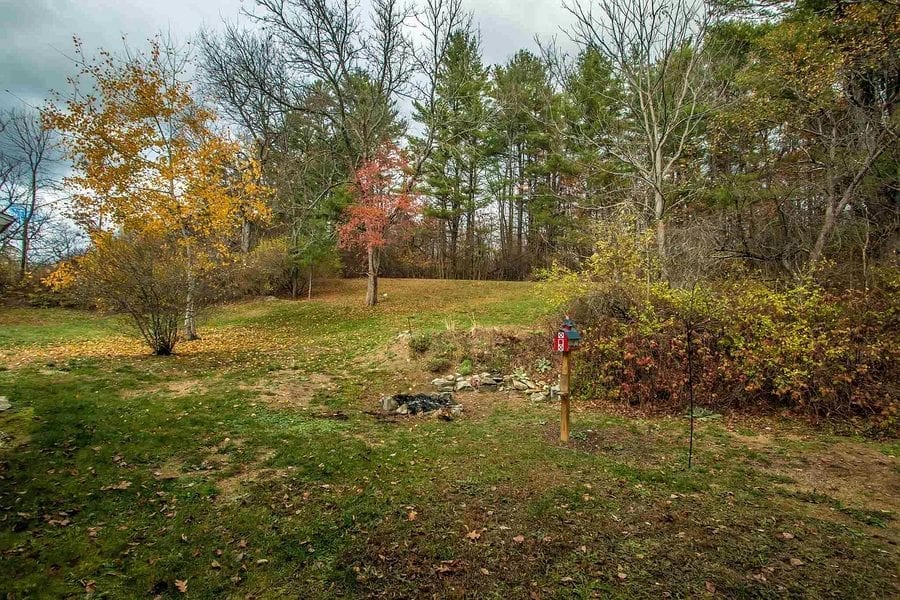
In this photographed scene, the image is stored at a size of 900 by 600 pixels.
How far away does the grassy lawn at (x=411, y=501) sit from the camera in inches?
96.6

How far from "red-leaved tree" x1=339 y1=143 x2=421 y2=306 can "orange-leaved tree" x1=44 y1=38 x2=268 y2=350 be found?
15.2 feet

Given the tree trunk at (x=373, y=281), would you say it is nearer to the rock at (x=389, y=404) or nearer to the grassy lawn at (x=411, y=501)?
the grassy lawn at (x=411, y=501)

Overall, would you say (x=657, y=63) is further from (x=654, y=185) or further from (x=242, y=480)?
(x=242, y=480)

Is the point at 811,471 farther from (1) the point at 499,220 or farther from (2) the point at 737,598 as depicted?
(1) the point at 499,220

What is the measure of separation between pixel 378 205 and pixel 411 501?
41.9 feet

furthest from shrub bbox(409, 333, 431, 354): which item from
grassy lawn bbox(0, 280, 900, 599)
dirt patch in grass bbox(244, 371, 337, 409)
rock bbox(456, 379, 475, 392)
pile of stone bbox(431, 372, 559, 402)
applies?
grassy lawn bbox(0, 280, 900, 599)

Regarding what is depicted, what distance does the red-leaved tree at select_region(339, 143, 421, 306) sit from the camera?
14.7m

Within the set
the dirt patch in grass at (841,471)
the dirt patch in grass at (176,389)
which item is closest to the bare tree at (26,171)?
the dirt patch in grass at (176,389)

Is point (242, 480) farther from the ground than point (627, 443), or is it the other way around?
point (242, 480)

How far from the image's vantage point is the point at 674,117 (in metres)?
8.45

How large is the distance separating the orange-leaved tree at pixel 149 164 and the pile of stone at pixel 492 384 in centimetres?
635

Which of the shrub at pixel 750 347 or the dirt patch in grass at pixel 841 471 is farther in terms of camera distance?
the shrub at pixel 750 347

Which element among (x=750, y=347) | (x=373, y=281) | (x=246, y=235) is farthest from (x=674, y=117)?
(x=246, y=235)

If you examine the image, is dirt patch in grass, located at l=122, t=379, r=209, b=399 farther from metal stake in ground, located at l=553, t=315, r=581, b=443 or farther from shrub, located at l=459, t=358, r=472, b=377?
metal stake in ground, located at l=553, t=315, r=581, b=443
